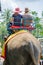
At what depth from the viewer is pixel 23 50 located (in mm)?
875

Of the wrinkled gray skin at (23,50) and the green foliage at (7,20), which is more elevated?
the wrinkled gray skin at (23,50)

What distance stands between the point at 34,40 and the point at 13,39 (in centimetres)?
8

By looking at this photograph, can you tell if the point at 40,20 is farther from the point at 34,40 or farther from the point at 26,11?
the point at 34,40

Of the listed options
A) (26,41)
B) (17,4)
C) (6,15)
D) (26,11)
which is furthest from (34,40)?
(17,4)

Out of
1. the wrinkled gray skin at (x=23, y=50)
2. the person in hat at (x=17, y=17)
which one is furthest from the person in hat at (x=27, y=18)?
the wrinkled gray skin at (x=23, y=50)

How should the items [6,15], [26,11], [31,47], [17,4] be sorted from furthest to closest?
1. [17,4]
2. [6,15]
3. [26,11]
4. [31,47]

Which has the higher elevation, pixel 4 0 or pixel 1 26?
pixel 4 0

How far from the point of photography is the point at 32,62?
→ 883mm

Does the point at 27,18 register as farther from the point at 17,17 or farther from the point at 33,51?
the point at 33,51

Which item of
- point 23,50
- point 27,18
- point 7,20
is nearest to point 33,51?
point 23,50

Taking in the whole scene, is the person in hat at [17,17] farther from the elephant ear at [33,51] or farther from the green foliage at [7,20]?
the elephant ear at [33,51]

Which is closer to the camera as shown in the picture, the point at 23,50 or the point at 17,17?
the point at 23,50

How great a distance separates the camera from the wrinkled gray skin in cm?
87

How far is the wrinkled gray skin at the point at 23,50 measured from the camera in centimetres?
87
